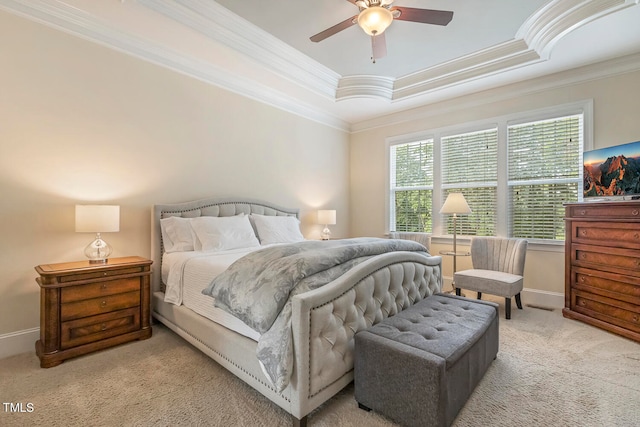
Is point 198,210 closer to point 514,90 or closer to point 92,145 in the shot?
point 92,145

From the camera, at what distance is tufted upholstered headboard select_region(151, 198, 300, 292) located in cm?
321

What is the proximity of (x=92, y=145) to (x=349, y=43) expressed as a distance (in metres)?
2.88

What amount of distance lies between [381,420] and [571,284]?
287 centimetres

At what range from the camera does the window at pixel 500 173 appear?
3.79 meters

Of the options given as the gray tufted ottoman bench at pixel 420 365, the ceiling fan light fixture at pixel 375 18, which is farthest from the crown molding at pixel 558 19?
the gray tufted ottoman bench at pixel 420 365

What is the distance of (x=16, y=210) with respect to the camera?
2.49 m

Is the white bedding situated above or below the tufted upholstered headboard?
below

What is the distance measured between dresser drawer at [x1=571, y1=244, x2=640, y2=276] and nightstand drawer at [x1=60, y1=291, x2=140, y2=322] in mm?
4430

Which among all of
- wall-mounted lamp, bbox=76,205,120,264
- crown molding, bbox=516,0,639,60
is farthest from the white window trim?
wall-mounted lamp, bbox=76,205,120,264

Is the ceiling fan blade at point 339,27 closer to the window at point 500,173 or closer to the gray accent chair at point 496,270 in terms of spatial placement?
the window at point 500,173

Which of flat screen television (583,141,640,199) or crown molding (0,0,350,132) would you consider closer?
crown molding (0,0,350,132)

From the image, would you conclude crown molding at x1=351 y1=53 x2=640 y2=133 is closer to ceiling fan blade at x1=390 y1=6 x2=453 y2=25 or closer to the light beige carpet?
ceiling fan blade at x1=390 y1=6 x2=453 y2=25

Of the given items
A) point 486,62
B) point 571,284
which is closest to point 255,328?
point 571,284

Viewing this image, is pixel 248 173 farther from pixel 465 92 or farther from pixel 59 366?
pixel 465 92
